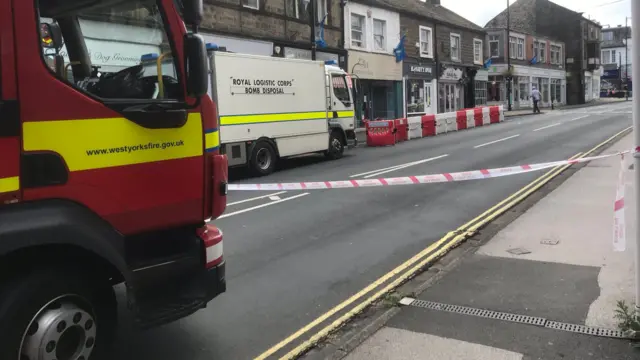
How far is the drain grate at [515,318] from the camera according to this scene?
414 cm

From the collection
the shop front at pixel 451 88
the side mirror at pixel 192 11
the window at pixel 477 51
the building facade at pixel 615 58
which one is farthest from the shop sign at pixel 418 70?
the building facade at pixel 615 58

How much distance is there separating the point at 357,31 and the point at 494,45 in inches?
1091

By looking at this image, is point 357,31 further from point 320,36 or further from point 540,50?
point 540,50

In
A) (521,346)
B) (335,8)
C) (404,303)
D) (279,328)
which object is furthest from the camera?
(335,8)

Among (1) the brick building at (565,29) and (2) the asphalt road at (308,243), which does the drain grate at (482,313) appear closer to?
(2) the asphalt road at (308,243)

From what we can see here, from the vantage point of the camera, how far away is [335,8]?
26.9 meters

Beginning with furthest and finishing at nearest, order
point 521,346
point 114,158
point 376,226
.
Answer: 1. point 376,226
2. point 521,346
3. point 114,158

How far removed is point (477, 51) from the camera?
4219 cm

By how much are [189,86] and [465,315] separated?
2.86 metres

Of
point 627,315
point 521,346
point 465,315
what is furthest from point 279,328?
point 627,315

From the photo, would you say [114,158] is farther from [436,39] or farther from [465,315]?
[436,39]

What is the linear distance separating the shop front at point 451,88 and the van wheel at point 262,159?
24689 millimetres

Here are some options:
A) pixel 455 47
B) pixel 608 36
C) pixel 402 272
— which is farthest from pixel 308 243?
pixel 608 36

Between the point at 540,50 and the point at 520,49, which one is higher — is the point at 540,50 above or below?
above
